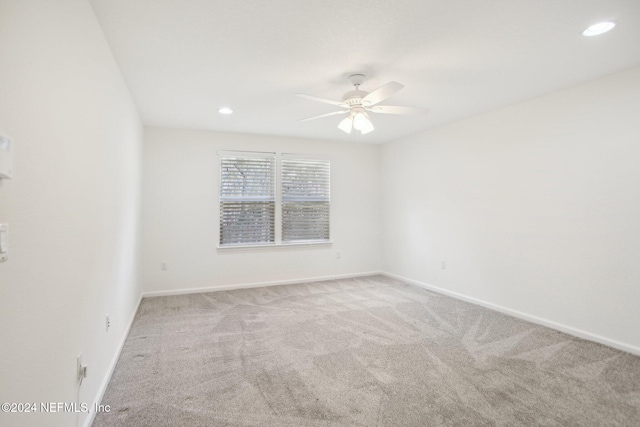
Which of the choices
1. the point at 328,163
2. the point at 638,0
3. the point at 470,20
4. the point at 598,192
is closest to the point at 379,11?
the point at 470,20

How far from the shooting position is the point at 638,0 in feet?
5.81

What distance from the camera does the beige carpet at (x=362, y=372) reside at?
184 centimetres

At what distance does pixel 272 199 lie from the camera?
5.02 metres

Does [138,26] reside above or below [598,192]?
above

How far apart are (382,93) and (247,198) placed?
3024 mm

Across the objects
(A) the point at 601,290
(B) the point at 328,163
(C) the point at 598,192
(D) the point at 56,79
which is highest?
(B) the point at 328,163

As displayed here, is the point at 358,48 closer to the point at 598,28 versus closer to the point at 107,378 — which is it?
the point at 598,28

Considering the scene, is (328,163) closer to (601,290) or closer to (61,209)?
(601,290)

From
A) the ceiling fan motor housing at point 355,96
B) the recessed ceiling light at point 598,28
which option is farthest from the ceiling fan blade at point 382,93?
the recessed ceiling light at point 598,28

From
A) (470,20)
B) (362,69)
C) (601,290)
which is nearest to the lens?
(470,20)

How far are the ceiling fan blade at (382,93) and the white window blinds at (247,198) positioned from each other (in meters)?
2.62

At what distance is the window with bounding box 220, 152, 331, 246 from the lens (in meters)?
4.80

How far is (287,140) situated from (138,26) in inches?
125

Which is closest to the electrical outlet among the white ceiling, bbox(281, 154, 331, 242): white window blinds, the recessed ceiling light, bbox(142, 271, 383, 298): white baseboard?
the white ceiling
